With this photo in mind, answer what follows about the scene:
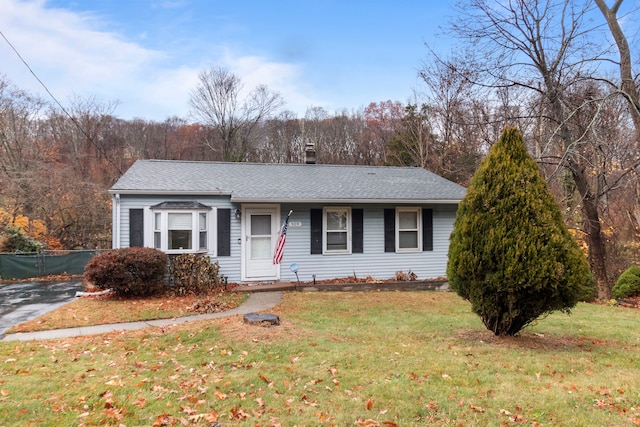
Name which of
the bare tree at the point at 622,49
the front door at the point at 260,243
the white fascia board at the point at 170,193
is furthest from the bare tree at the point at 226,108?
the bare tree at the point at 622,49

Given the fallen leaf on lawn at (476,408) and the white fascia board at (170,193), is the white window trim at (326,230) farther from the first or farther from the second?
the fallen leaf on lawn at (476,408)

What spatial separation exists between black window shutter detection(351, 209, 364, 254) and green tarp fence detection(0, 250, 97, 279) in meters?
10.6

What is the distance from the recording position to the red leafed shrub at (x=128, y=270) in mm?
9016

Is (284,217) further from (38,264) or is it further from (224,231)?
(38,264)

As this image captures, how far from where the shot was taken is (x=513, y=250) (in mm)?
5391

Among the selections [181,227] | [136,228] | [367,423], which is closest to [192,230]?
[181,227]

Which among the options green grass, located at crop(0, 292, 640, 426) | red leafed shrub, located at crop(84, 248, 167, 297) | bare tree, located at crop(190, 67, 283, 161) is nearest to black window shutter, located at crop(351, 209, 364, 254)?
green grass, located at crop(0, 292, 640, 426)

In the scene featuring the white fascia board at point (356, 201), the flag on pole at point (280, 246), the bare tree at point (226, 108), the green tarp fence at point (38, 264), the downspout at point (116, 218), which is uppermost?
the bare tree at point (226, 108)

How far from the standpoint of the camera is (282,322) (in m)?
6.90

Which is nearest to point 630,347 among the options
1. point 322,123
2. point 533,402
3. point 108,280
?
point 533,402

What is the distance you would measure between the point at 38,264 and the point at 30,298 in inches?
213

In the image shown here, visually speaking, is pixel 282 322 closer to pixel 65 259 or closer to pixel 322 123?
pixel 65 259

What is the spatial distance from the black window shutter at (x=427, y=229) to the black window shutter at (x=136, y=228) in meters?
7.82

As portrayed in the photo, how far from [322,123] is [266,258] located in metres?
23.8
